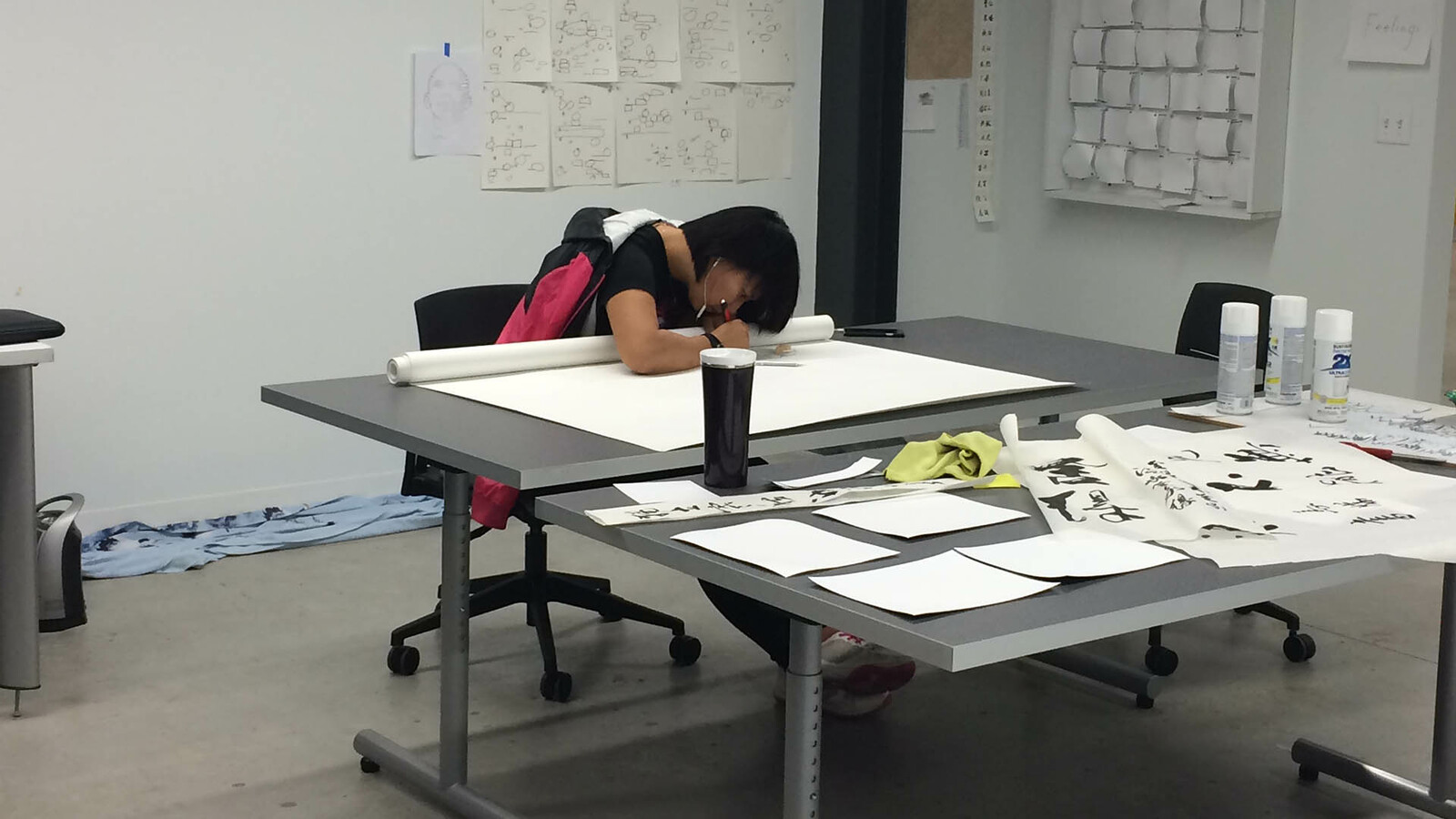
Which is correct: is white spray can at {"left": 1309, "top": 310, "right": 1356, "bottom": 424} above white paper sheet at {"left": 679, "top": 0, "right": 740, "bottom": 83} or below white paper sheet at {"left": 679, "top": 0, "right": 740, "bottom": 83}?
below

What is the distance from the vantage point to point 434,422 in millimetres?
2314

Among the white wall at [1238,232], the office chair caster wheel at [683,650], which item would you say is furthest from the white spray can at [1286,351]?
the white wall at [1238,232]

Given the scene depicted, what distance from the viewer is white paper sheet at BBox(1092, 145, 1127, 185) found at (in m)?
5.18

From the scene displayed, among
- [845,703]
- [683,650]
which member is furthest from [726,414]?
[683,650]

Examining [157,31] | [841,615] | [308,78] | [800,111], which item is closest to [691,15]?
[800,111]

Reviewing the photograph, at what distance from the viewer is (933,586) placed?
62.9 inches

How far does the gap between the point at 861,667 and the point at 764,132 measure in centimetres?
267

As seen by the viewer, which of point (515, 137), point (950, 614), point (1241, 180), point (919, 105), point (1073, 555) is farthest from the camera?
point (919, 105)

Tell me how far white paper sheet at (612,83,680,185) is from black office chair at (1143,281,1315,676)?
1.92 m

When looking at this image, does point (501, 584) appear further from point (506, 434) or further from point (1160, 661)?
point (1160, 661)

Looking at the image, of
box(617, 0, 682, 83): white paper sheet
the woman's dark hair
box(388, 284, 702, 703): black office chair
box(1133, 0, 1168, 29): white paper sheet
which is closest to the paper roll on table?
the woman's dark hair

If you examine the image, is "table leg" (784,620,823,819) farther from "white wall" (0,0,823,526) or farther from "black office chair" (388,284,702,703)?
"white wall" (0,0,823,526)

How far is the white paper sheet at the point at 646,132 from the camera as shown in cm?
484

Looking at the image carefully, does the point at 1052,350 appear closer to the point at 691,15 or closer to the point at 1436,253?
the point at 1436,253
